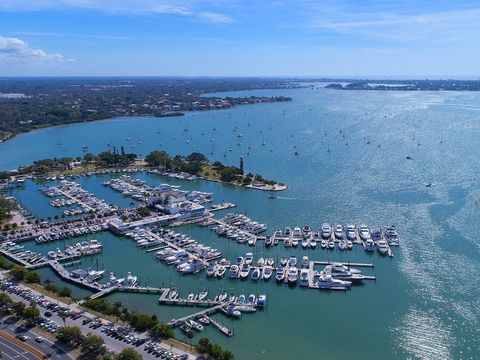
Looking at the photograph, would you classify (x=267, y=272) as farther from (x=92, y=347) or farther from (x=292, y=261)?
(x=92, y=347)

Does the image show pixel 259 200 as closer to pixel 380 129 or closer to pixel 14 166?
pixel 14 166

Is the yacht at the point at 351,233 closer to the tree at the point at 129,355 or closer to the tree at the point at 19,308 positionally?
the tree at the point at 129,355

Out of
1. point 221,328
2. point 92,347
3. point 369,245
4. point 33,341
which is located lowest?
point 221,328

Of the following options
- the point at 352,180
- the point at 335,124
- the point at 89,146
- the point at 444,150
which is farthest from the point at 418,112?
the point at 89,146

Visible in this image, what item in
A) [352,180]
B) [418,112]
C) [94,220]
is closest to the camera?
[94,220]

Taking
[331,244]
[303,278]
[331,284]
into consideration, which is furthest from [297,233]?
[331,284]

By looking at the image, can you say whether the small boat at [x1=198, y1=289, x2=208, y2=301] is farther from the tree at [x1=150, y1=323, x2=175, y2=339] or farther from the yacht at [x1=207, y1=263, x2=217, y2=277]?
the tree at [x1=150, y1=323, x2=175, y2=339]

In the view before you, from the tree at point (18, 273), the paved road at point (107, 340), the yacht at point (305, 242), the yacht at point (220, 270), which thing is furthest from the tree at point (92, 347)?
the yacht at point (305, 242)
